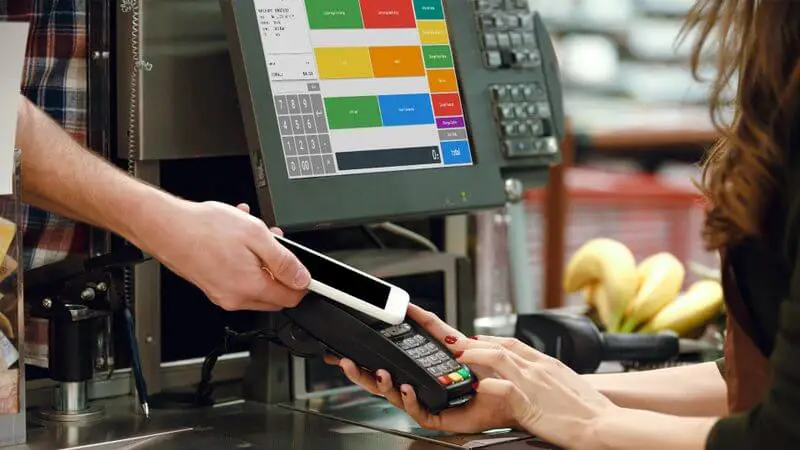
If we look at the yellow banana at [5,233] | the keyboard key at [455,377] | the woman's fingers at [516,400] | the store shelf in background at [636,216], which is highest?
the yellow banana at [5,233]

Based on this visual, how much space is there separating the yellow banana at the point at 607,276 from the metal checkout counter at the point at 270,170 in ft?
1.05

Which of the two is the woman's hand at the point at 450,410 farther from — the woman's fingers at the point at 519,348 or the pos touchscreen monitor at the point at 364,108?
the pos touchscreen monitor at the point at 364,108

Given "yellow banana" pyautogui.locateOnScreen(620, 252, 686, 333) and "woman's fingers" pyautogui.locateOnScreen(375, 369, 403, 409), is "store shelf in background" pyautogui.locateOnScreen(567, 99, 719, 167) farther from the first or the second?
"woman's fingers" pyautogui.locateOnScreen(375, 369, 403, 409)

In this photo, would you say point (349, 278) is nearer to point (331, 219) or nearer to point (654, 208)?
point (331, 219)

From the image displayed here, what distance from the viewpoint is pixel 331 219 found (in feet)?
4.70

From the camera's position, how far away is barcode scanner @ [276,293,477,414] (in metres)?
1.24

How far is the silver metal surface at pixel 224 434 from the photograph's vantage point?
1.30 meters

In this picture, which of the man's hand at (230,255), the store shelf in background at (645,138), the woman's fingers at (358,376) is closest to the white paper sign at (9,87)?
the man's hand at (230,255)

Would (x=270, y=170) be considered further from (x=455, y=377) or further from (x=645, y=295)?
(x=645, y=295)

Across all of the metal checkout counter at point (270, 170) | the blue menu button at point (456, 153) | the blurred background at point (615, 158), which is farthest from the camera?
the blurred background at point (615, 158)

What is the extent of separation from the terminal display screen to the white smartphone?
157mm

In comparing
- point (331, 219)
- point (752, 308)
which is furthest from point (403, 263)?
point (752, 308)

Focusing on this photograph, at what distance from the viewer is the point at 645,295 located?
6.15 feet

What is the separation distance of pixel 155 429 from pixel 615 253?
2.82 ft
